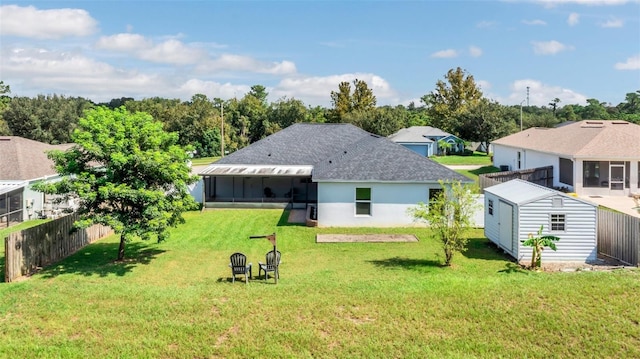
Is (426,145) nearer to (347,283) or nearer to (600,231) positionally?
(600,231)

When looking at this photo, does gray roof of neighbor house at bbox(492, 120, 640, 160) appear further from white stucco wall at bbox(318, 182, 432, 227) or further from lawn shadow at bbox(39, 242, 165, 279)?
lawn shadow at bbox(39, 242, 165, 279)

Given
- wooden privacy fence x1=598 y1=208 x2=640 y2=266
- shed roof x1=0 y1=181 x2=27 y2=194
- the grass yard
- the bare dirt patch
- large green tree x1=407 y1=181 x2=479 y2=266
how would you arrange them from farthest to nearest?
shed roof x1=0 y1=181 x2=27 y2=194 → the bare dirt patch → large green tree x1=407 y1=181 x2=479 y2=266 → wooden privacy fence x1=598 y1=208 x2=640 y2=266 → the grass yard

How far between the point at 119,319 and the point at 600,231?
1564 cm

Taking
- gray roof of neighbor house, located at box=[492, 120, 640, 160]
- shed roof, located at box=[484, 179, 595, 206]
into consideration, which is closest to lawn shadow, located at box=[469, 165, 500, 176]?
gray roof of neighbor house, located at box=[492, 120, 640, 160]

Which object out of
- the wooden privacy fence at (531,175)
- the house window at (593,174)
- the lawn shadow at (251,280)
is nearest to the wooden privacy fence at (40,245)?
the lawn shadow at (251,280)

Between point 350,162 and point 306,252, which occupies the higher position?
point 350,162

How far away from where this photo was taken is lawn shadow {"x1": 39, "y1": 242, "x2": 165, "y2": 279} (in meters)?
14.8

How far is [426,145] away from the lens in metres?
62.3

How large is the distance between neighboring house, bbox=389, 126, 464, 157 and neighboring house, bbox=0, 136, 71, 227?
146ft

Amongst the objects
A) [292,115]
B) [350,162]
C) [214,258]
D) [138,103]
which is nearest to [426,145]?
[292,115]

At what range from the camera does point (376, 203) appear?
2319 centimetres

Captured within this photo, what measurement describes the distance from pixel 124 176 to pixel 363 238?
10155 mm

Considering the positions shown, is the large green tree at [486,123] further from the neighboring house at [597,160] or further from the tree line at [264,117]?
the neighboring house at [597,160]

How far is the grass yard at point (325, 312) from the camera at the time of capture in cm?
976
